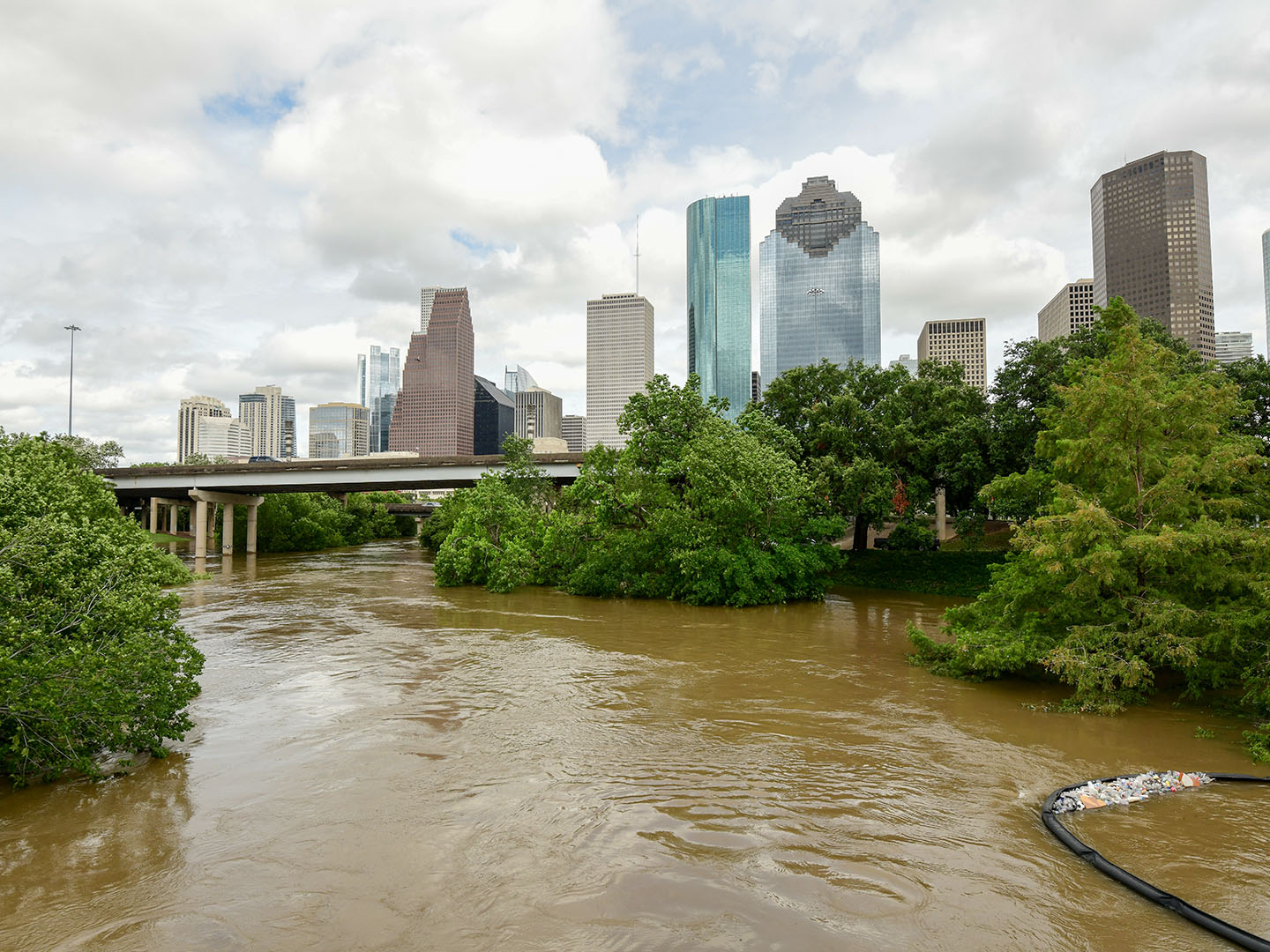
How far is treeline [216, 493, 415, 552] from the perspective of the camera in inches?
2552

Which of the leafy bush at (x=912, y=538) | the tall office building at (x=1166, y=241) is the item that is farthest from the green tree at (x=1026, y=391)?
the tall office building at (x=1166, y=241)

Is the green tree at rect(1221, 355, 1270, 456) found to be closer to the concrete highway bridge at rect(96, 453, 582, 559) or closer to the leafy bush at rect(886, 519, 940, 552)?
the leafy bush at rect(886, 519, 940, 552)

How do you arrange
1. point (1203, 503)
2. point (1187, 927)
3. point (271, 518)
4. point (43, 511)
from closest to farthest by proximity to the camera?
1. point (1187, 927)
2. point (43, 511)
3. point (1203, 503)
4. point (271, 518)

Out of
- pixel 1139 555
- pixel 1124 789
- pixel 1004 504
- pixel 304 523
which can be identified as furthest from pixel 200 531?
pixel 1124 789

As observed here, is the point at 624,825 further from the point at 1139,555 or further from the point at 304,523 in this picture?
the point at 304,523

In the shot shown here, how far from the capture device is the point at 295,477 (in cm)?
5503

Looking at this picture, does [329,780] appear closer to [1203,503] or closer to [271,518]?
[1203,503]

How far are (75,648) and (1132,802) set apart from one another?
39.9ft

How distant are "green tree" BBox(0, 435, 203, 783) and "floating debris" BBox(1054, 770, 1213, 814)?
1075 cm

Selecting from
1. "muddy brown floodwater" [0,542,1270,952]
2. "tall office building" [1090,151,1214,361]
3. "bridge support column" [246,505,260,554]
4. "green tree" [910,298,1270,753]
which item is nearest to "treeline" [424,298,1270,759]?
"green tree" [910,298,1270,753]

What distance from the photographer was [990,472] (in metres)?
29.9

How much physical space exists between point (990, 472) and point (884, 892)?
27.0 meters

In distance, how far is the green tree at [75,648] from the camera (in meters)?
7.94

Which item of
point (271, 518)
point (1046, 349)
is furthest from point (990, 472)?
point (271, 518)
